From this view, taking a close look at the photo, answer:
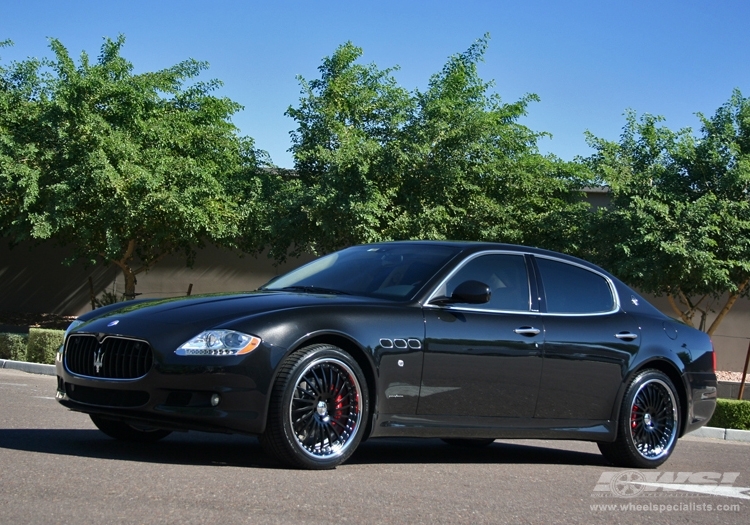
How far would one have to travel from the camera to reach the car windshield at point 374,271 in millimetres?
7047

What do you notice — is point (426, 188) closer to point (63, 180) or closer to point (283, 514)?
point (63, 180)

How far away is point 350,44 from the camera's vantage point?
85.5 feet

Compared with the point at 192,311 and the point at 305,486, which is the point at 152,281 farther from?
the point at 305,486

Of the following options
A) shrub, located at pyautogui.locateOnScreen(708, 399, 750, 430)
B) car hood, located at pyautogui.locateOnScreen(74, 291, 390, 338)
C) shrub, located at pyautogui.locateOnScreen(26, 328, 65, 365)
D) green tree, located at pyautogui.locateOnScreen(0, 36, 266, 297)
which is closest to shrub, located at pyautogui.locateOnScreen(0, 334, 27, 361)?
shrub, located at pyautogui.locateOnScreen(26, 328, 65, 365)

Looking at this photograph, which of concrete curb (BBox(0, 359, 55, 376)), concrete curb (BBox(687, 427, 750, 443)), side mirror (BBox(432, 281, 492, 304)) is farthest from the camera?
concrete curb (BBox(0, 359, 55, 376))

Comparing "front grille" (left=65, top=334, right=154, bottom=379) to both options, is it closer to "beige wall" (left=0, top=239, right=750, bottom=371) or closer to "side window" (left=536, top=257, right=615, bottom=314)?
"side window" (left=536, top=257, right=615, bottom=314)

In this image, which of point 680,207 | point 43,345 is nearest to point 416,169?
point 680,207

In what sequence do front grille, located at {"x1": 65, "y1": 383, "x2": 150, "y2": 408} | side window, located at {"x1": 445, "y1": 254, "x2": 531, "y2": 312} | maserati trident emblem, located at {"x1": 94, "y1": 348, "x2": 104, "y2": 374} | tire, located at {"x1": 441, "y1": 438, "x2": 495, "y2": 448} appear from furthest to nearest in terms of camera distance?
tire, located at {"x1": 441, "y1": 438, "x2": 495, "y2": 448} < side window, located at {"x1": 445, "y1": 254, "x2": 531, "y2": 312} < maserati trident emblem, located at {"x1": 94, "y1": 348, "x2": 104, "y2": 374} < front grille, located at {"x1": 65, "y1": 383, "x2": 150, "y2": 408}

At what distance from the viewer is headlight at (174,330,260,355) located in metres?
5.87

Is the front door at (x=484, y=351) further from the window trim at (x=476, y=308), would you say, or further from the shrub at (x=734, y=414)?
the shrub at (x=734, y=414)

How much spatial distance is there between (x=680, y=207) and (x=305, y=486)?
62.4 feet

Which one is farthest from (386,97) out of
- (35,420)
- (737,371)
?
(35,420)

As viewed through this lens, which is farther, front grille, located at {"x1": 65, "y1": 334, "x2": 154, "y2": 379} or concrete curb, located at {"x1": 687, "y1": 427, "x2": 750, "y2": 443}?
concrete curb, located at {"x1": 687, "y1": 427, "x2": 750, "y2": 443}

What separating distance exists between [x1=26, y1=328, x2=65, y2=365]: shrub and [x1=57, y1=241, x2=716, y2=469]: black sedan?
1102cm
